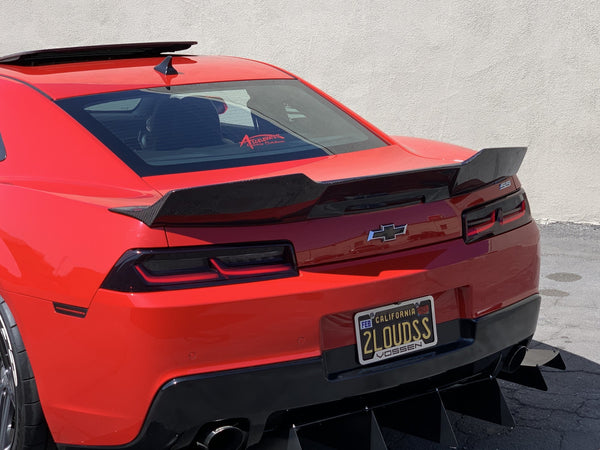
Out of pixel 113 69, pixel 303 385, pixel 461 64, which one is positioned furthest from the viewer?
pixel 461 64

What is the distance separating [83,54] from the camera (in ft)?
12.5

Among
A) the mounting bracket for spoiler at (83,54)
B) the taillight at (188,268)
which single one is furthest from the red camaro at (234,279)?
the mounting bracket for spoiler at (83,54)

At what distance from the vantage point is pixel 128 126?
3.08 metres

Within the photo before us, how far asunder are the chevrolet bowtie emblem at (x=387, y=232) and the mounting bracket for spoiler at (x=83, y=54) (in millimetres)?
1794

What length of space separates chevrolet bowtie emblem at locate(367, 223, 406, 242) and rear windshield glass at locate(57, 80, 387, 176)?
60cm

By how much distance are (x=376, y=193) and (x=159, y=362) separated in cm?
82

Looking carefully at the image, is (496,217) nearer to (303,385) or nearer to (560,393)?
(303,385)

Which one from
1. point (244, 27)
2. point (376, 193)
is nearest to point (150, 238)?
point (376, 193)

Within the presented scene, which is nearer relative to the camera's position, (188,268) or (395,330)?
(188,268)

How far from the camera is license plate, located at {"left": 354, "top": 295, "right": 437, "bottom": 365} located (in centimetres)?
261

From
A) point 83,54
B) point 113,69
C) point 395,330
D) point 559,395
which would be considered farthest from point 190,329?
point 559,395

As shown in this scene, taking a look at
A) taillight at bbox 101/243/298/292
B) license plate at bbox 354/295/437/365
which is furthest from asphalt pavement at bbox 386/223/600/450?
taillight at bbox 101/243/298/292

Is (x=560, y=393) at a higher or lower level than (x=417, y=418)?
lower

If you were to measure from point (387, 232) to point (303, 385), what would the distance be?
53 centimetres
